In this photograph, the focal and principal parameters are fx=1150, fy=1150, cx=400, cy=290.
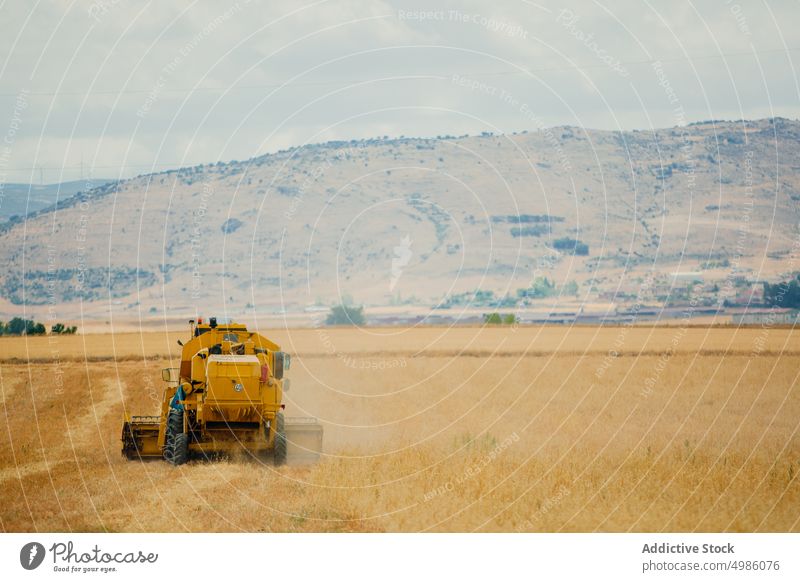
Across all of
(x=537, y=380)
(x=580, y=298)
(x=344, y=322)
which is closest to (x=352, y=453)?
(x=537, y=380)

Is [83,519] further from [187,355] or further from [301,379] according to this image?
[301,379]

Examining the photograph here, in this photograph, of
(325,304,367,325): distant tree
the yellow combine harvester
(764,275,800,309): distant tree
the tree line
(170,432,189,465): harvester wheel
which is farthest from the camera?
(325,304,367,325): distant tree

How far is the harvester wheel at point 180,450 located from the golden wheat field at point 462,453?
27 centimetres

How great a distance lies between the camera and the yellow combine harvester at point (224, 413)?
28.5m

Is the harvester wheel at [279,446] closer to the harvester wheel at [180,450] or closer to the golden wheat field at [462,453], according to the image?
the golden wheat field at [462,453]

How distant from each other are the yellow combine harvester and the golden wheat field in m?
0.63

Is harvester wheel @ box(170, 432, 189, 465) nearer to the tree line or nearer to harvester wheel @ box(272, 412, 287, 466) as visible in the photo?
harvester wheel @ box(272, 412, 287, 466)

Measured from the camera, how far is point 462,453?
28.7 metres

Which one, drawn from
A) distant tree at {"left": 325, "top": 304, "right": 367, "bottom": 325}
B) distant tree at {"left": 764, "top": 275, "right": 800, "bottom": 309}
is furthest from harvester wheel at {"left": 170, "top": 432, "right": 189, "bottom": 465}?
distant tree at {"left": 764, "top": 275, "right": 800, "bottom": 309}

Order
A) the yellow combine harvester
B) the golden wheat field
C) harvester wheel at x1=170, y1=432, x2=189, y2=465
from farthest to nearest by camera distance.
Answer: the yellow combine harvester
harvester wheel at x1=170, y1=432, x2=189, y2=465
the golden wheat field

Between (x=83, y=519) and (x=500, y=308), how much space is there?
14919cm

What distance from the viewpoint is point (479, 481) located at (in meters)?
24.3

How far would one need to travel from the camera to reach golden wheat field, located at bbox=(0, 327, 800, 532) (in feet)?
71.8

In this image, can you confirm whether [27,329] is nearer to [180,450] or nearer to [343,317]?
[343,317]
